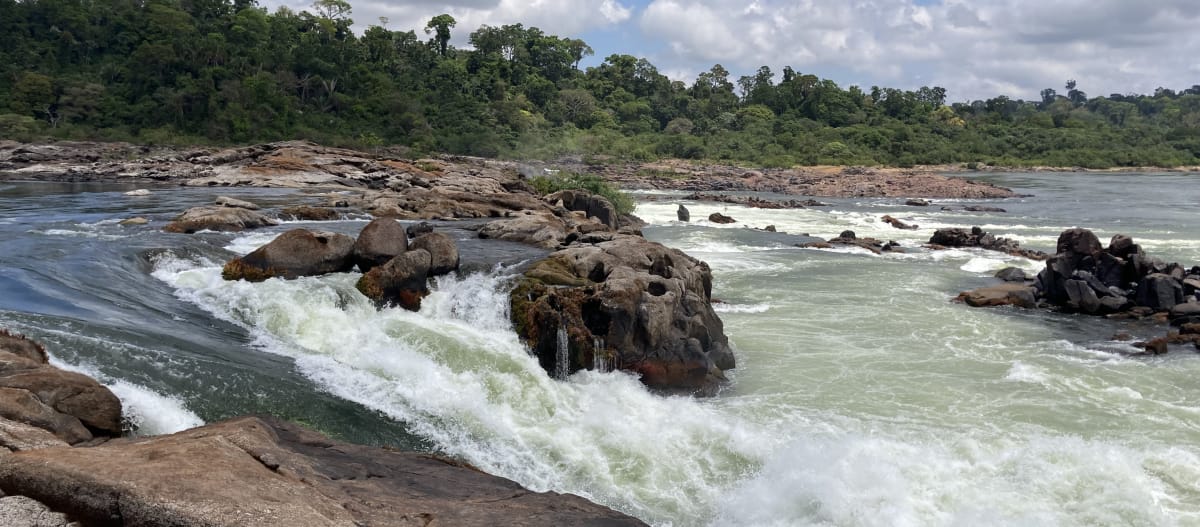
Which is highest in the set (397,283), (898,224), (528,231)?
(528,231)

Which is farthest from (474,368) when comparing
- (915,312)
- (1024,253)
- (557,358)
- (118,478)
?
(1024,253)

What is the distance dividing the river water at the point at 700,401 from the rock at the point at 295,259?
54cm

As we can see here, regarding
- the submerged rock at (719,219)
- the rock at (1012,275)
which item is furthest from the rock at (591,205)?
the rock at (1012,275)

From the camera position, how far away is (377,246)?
50.3 feet

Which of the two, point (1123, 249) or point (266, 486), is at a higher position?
point (1123, 249)

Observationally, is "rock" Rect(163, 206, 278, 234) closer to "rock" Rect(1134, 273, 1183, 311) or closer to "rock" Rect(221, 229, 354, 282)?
"rock" Rect(221, 229, 354, 282)

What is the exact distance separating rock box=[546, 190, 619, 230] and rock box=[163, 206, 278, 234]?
10.5m

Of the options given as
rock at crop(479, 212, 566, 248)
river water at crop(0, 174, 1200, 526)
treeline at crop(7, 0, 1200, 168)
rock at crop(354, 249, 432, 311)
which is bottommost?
river water at crop(0, 174, 1200, 526)

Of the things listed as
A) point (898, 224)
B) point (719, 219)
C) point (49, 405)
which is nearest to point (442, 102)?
point (719, 219)

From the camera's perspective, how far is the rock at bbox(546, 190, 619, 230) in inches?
1083

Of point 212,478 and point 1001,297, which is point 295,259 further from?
point 1001,297

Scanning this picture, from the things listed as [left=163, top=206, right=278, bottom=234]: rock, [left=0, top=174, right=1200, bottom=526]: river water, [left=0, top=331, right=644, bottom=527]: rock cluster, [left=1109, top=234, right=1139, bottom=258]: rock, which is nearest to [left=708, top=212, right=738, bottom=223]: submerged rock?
[left=0, top=174, right=1200, bottom=526]: river water

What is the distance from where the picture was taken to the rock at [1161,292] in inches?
731

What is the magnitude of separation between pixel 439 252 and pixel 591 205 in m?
13.3
